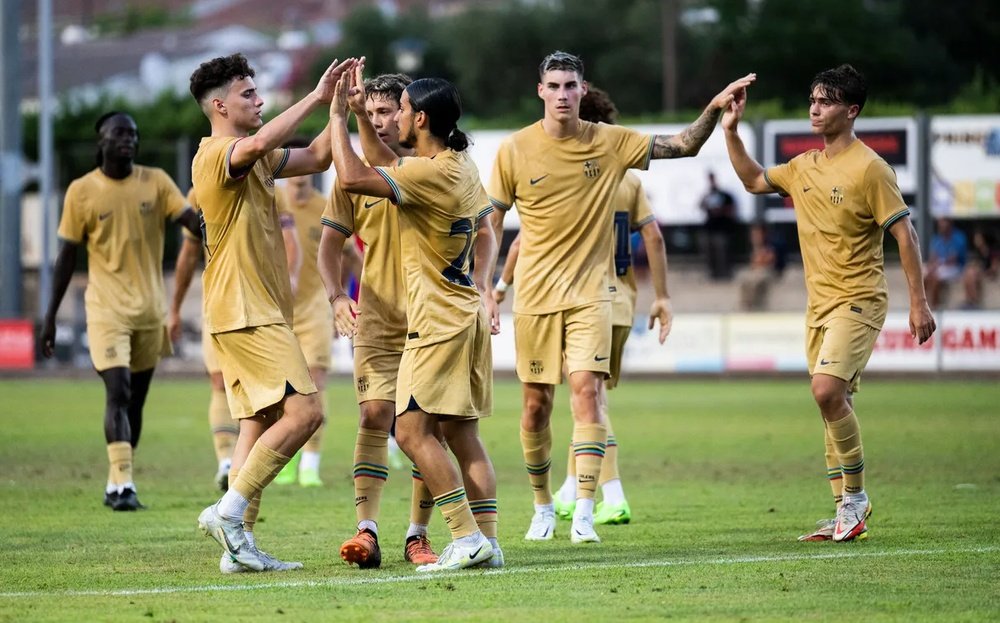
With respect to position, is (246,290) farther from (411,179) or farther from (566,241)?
(566,241)

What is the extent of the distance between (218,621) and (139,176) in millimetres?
6048

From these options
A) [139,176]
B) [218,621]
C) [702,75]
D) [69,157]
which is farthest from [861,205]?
[702,75]

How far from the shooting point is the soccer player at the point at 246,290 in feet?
27.0

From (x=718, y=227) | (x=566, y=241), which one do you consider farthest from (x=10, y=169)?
(x=566, y=241)

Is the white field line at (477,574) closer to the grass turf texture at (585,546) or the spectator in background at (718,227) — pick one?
the grass turf texture at (585,546)

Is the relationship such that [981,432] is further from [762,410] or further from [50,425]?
[50,425]

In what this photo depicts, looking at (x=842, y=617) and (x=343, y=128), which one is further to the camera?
(x=343, y=128)

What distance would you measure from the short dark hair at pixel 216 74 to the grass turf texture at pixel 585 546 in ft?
8.08

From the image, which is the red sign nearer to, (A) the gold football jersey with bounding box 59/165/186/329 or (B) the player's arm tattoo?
(A) the gold football jersey with bounding box 59/165/186/329

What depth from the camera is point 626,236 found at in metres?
11.5

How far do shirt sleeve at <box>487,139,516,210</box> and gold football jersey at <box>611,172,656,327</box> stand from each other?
1319mm

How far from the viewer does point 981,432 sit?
1733 centimetres

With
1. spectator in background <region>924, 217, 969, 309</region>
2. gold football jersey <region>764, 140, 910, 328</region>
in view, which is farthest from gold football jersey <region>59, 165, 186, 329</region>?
spectator in background <region>924, 217, 969, 309</region>

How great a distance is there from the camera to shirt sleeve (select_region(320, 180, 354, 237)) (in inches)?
348
